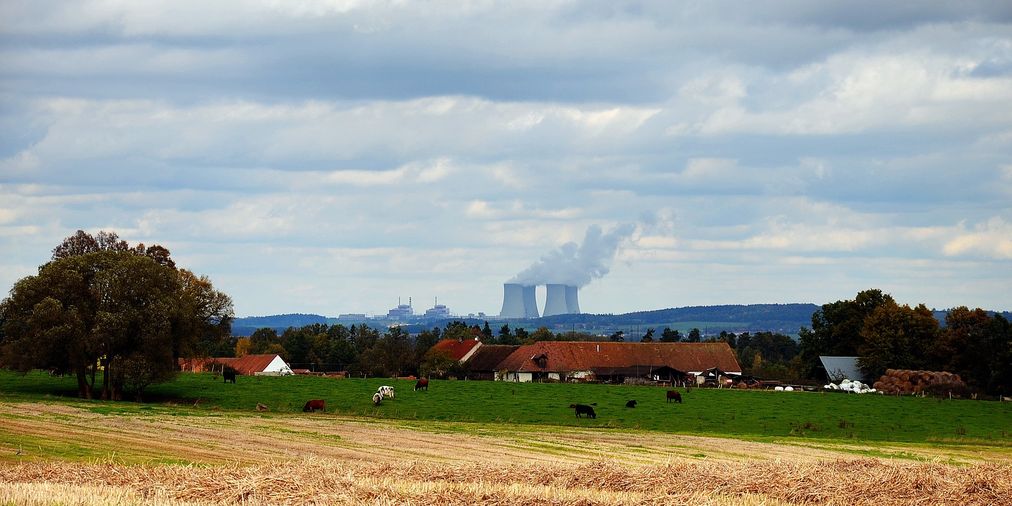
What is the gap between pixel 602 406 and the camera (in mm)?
74750

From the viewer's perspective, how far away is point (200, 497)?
754 inches

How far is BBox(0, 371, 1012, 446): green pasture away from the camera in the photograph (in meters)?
61.1

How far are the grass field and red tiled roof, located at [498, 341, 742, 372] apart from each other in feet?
87.2

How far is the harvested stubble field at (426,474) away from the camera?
19469 millimetres

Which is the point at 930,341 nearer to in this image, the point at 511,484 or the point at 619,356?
the point at 619,356

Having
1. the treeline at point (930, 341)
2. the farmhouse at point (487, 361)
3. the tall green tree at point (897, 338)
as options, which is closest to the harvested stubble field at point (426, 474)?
the treeline at point (930, 341)

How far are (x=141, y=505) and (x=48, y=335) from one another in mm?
57832

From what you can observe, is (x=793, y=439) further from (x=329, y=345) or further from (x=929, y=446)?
(x=329, y=345)

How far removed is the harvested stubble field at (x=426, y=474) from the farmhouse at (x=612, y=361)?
268ft

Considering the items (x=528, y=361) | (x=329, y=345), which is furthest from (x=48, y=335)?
(x=329, y=345)

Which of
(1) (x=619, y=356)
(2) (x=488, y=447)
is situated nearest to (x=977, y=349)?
(1) (x=619, y=356)

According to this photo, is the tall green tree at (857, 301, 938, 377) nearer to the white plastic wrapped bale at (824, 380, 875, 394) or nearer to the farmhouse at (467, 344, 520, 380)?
the white plastic wrapped bale at (824, 380, 875, 394)

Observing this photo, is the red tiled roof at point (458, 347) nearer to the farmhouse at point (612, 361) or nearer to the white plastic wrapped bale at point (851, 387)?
the farmhouse at point (612, 361)

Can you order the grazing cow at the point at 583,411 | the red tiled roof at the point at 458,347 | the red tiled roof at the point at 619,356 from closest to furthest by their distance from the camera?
the grazing cow at the point at 583,411
the red tiled roof at the point at 619,356
the red tiled roof at the point at 458,347
